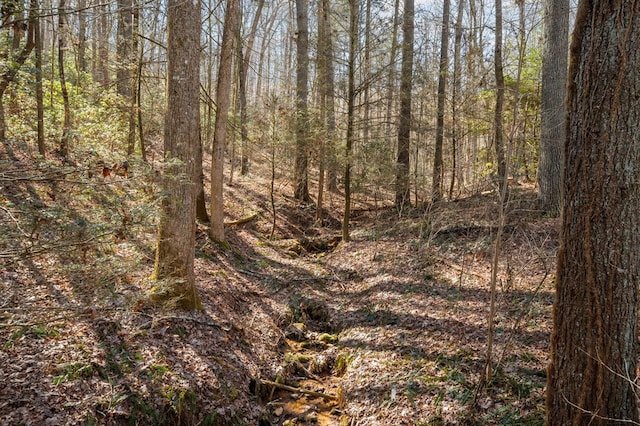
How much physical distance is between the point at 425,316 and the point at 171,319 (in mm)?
4047

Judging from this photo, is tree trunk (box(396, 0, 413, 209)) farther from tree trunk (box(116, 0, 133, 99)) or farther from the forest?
tree trunk (box(116, 0, 133, 99))

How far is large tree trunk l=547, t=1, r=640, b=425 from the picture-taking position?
278 cm

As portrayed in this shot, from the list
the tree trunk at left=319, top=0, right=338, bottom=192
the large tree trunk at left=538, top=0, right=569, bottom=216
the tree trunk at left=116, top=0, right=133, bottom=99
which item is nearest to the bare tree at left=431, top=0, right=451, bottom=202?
the tree trunk at left=319, top=0, right=338, bottom=192

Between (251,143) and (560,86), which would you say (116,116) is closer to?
(251,143)

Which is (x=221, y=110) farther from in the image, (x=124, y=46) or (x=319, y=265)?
(x=319, y=265)

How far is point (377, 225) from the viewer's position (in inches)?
501

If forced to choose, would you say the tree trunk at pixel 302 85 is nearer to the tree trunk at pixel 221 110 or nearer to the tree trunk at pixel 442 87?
the tree trunk at pixel 221 110

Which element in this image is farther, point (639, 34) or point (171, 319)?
point (171, 319)

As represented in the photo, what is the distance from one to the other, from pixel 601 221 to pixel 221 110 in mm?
8100

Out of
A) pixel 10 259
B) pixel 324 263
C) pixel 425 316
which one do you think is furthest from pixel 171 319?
pixel 324 263

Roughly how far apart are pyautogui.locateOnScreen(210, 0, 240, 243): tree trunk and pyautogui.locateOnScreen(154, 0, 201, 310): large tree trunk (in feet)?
9.09

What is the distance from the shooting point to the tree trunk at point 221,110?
8.67 metres

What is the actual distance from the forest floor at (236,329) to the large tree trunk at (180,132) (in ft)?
1.22

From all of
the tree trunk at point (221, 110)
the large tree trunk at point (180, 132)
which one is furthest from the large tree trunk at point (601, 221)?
the tree trunk at point (221, 110)
